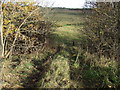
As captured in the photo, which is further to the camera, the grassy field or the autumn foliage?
the autumn foliage

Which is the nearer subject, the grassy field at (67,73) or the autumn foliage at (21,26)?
the grassy field at (67,73)

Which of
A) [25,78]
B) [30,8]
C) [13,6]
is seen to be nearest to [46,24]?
[30,8]

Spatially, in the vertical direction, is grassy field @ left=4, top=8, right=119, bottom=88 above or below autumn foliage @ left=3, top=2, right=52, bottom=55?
below

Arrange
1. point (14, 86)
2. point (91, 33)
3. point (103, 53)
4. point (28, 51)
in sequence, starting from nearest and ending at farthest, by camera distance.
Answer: point (14, 86), point (103, 53), point (91, 33), point (28, 51)

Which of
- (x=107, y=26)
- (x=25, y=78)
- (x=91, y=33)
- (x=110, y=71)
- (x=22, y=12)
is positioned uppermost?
(x=22, y=12)

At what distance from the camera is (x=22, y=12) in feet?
19.5

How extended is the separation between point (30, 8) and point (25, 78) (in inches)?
142

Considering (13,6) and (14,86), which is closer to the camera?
(14,86)

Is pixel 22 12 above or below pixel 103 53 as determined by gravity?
above

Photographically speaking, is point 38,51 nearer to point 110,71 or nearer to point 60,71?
point 60,71

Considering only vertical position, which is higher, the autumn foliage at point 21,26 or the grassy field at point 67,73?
the autumn foliage at point 21,26

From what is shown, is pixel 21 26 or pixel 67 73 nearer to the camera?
pixel 67 73

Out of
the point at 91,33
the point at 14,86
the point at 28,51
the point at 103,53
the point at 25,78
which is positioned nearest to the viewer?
the point at 14,86

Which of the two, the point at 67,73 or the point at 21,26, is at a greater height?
the point at 21,26
